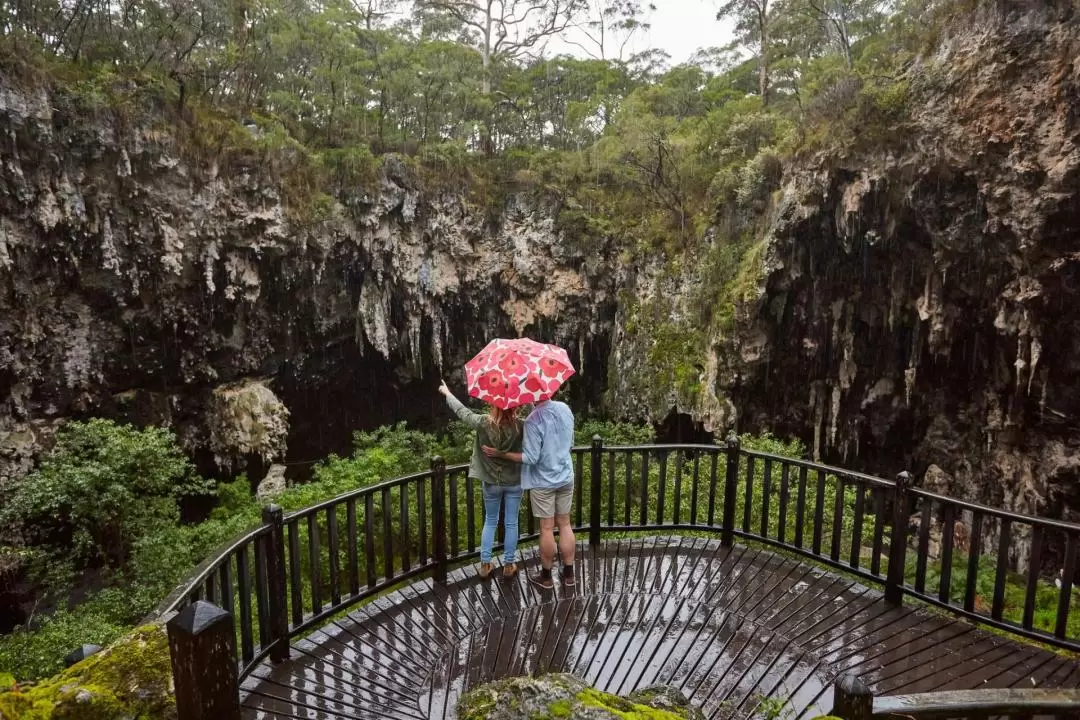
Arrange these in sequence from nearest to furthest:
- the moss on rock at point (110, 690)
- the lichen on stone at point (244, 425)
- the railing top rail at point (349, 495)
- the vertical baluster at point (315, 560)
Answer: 1. the moss on rock at point (110, 690)
2. the railing top rail at point (349, 495)
3. the vertical baluster at point (315, 560)
4. the lichen on stone at point (244, 425)

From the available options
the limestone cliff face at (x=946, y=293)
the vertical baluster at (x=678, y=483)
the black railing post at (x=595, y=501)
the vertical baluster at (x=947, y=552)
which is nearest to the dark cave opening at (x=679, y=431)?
the limestone cliff face at (x=946, y=293)

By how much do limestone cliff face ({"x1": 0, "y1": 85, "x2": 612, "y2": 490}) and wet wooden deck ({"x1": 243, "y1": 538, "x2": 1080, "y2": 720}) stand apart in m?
10.8

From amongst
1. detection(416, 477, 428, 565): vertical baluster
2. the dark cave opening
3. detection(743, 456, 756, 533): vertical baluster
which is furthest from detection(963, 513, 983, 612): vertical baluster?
the dark cave opening

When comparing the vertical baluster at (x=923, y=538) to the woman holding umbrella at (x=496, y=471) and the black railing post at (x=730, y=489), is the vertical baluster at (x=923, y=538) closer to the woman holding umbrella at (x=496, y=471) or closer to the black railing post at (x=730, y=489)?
the black railing post at (x=730, y=489)

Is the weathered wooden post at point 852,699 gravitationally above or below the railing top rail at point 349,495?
above

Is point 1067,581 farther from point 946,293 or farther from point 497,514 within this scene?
point 946,293

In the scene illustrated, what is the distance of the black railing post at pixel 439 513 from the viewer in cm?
395

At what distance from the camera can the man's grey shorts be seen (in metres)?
3.71

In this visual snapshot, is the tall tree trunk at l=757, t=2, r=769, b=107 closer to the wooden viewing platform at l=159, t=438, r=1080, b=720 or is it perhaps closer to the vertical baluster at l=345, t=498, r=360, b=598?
the wooden viewing platform at l=159, t=438, r=1080, b=720

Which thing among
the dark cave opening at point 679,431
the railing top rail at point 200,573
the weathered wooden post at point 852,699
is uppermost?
the weathered wooden post at point 852,699

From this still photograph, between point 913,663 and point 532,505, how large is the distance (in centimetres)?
236

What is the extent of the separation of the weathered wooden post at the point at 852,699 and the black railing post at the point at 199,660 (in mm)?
1626

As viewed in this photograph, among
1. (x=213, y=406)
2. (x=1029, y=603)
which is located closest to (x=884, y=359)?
(x=1029, y=603)

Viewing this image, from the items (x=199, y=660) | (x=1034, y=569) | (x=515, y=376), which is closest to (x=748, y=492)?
(x=1034, y=569)
